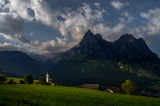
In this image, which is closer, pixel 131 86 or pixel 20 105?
pixel 20 105

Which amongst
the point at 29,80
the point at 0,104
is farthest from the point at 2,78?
the point at 0,104

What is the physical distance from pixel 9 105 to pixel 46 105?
169 inches

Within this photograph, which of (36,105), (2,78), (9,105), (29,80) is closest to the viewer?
(9,105)

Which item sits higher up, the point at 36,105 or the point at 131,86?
the point at 36,105

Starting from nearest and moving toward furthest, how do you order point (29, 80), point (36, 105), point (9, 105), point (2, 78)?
point (9, 105), point (36, 105), point (2, 78), point (29, 80)

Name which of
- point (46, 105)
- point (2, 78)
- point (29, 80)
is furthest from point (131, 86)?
point (2, 78)

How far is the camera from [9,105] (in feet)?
41.7

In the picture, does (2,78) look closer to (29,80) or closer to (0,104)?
(29,80)

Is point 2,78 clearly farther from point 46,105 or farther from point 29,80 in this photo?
point 46,105

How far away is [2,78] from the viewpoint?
72.8 meters

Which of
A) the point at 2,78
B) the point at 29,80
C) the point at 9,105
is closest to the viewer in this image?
the point at 9,105

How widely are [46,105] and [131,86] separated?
86.4 meters

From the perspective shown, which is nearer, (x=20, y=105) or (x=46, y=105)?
(x=20, y=105)

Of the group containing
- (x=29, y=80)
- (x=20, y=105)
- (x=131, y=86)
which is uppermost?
(x=20, y=105)
